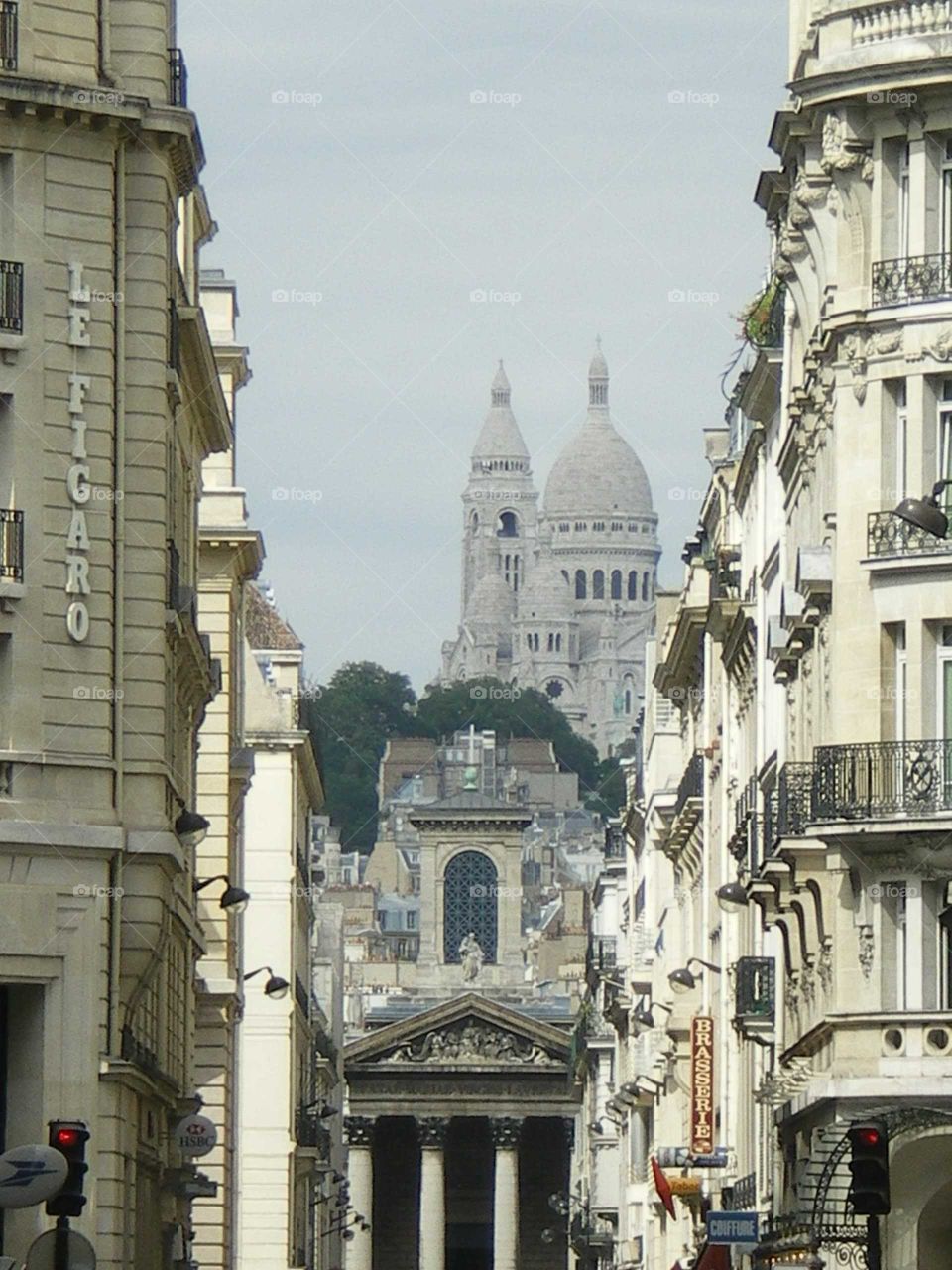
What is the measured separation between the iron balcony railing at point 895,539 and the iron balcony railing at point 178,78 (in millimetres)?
9493

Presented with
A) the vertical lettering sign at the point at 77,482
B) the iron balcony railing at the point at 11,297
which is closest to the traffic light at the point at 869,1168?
the vertical lettering sign at the point at 77,482

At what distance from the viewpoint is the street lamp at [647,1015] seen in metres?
87.1

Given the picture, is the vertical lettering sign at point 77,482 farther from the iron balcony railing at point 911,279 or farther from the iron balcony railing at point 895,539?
the iron balcony railing at point 911,279

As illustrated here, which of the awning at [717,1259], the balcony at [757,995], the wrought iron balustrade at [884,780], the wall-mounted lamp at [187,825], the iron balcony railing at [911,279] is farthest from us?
the balcony at [757,995]

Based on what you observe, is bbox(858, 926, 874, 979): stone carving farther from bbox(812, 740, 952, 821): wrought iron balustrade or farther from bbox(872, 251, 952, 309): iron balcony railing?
bbox(872, 251, 952, 309): iron balcony railing

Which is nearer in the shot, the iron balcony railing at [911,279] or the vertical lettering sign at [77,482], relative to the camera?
the vertical lettering sign at [77,482]

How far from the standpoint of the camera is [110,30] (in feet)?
147

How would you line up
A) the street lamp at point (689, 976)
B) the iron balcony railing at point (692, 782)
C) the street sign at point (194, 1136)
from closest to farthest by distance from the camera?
1. the street sign at point (194, 1136)
2. the street lamp at point (689, 976)
3. the iron balcony railing at point (692, 782)

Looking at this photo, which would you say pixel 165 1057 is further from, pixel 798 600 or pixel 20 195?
pixel 20 195

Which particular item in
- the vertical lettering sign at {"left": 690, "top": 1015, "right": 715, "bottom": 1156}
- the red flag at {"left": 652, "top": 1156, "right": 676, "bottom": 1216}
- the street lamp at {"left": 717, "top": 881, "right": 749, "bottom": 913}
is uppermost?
the street lamp at {"left": 717, "top": 881, "right": 749, "bottom": 913}

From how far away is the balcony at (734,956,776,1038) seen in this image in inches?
2212

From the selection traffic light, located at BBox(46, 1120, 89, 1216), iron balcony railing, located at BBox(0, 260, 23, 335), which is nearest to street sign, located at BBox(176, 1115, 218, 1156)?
iron balcony railing, located at BBox(0, 260, 23, 335)

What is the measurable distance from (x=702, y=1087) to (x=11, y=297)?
32.3 meters

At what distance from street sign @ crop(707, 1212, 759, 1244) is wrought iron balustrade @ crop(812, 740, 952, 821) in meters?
4.82
